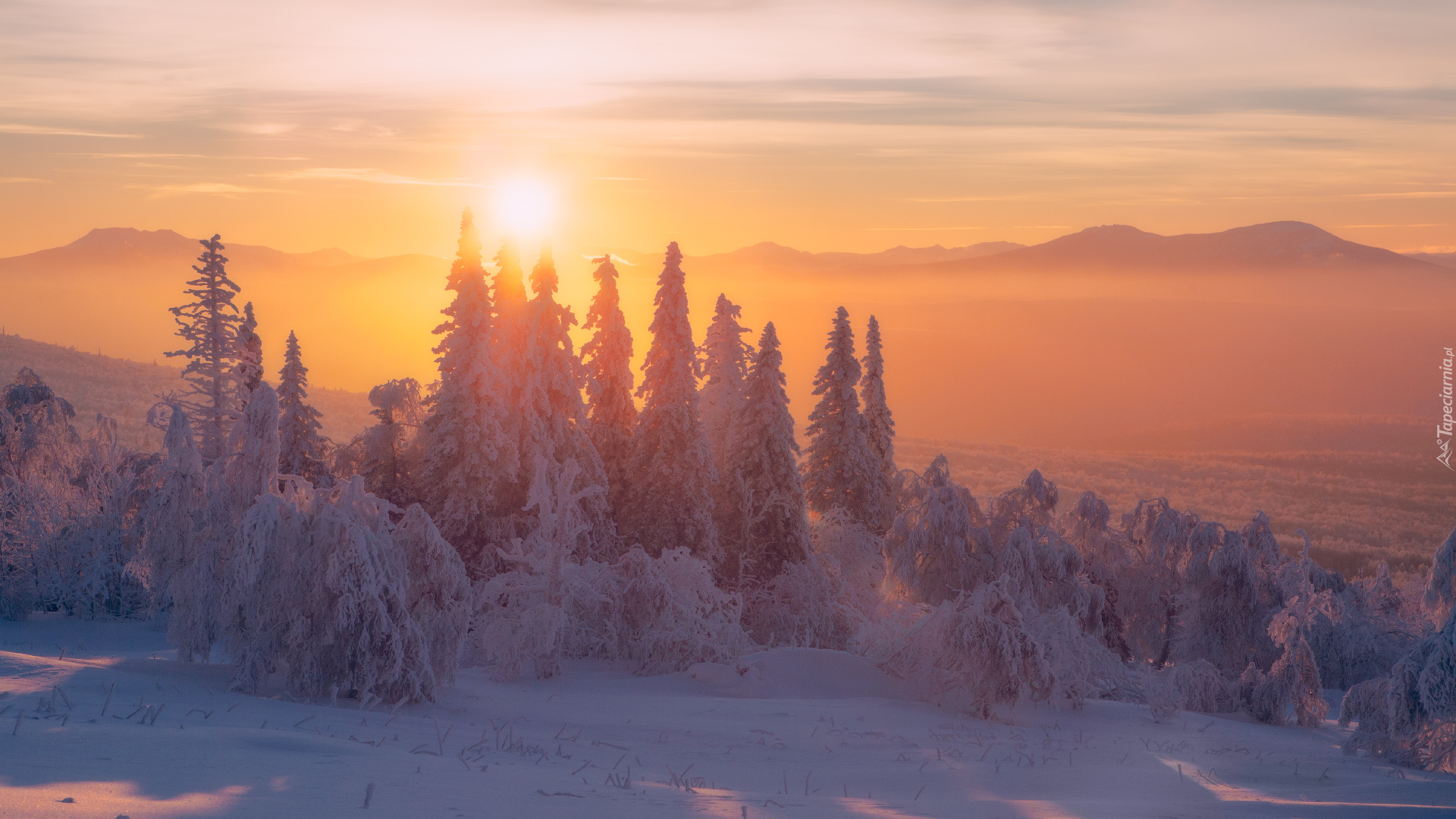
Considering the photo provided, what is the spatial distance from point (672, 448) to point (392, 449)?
9.60 metres

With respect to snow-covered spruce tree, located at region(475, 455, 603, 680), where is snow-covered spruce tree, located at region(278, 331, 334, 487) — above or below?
above

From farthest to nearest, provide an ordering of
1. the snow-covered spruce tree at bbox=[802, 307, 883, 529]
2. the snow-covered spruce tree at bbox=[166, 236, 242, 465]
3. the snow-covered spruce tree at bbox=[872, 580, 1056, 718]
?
the snow-covered spruce tree at bbox=[802, 307, 883, 529], the snow-covered spruce tree at bbox=[166, 236, 242, 465], the snow-covered spruce tree at bbox=[872, 580, 1056, 718]

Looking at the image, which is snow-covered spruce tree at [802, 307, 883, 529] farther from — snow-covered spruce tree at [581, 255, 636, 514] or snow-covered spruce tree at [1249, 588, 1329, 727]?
Result: snow-covered spruce tree at [1249, 588, 1329, 727]

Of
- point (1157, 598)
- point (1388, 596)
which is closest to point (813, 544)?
point (1157, 598)

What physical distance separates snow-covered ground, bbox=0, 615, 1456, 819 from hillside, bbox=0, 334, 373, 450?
57.1 metres

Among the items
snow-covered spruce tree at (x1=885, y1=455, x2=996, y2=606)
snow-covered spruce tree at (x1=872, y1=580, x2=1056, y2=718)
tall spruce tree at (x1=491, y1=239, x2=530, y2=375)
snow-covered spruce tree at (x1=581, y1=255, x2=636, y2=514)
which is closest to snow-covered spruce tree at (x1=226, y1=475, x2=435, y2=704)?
snow-covered spruce tree at (x1=872, y1=580, x2=1056, y2=718)

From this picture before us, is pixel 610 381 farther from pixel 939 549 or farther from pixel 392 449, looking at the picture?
pixel 939 549

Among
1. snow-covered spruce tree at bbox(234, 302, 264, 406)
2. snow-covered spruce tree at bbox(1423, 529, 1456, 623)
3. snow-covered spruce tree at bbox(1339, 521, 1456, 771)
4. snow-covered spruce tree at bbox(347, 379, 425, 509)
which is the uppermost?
snow-covered spruce tree at bbox(234, 302, 264, 406)

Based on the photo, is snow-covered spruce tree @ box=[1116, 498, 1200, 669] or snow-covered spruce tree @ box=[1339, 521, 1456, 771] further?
snow-covered spruce tree @ box=[1116, 498, 1200, 669]

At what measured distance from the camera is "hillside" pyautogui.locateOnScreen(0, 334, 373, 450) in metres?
73.5

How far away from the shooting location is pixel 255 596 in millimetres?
15094

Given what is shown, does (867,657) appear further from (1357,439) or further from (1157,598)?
(1357,439)

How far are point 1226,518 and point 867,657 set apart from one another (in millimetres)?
64271

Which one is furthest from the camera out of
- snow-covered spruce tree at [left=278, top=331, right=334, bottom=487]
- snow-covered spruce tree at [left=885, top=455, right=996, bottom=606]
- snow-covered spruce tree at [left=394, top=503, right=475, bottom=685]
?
snow-covered spruce tree at [left=278, top=331, right=334, bottom=487]
